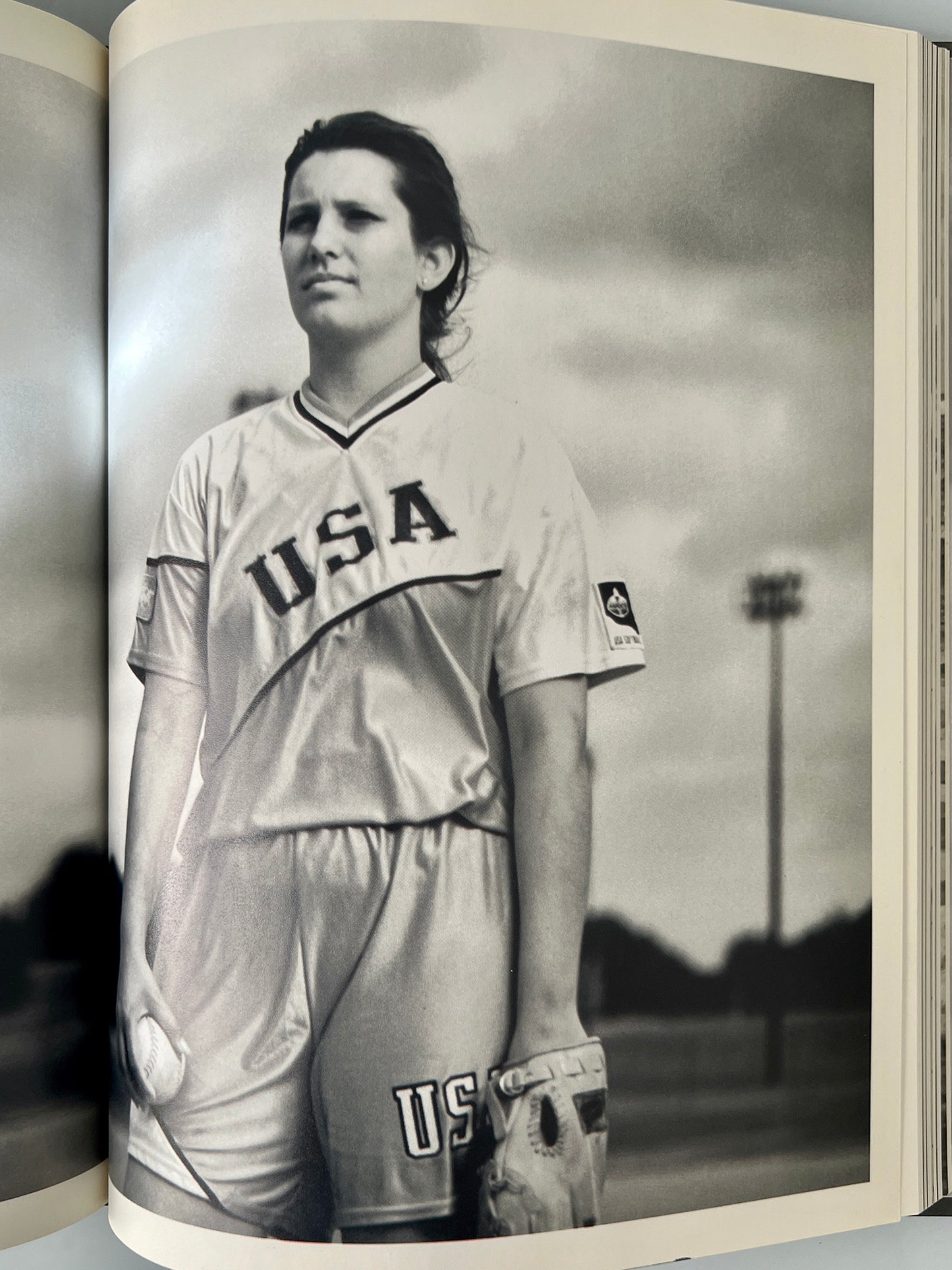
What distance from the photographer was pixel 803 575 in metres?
0.85

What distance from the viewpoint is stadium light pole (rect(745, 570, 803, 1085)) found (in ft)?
2.76

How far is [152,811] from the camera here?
31.0 inches

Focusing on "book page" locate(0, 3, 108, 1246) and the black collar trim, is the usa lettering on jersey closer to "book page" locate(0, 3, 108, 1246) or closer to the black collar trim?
the black collar trim

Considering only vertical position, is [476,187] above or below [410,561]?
above

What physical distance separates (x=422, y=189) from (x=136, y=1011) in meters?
0.66

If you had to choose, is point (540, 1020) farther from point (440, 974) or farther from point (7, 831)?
point (7, 831)

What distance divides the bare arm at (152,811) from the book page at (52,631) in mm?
42

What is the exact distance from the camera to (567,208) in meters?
0.81

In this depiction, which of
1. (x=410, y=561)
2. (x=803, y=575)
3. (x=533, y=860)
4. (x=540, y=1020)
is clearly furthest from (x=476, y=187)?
(x=540, y=1020)

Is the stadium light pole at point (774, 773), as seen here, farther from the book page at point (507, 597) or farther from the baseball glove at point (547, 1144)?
the baseball glove at point (547, 1144)

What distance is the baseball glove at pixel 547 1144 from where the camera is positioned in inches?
30.7

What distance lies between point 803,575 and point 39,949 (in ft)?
2.24

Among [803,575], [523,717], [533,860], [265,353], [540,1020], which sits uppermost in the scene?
[265,353]

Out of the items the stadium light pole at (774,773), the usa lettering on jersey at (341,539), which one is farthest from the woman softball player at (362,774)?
the stadium light pole at (774,773)
